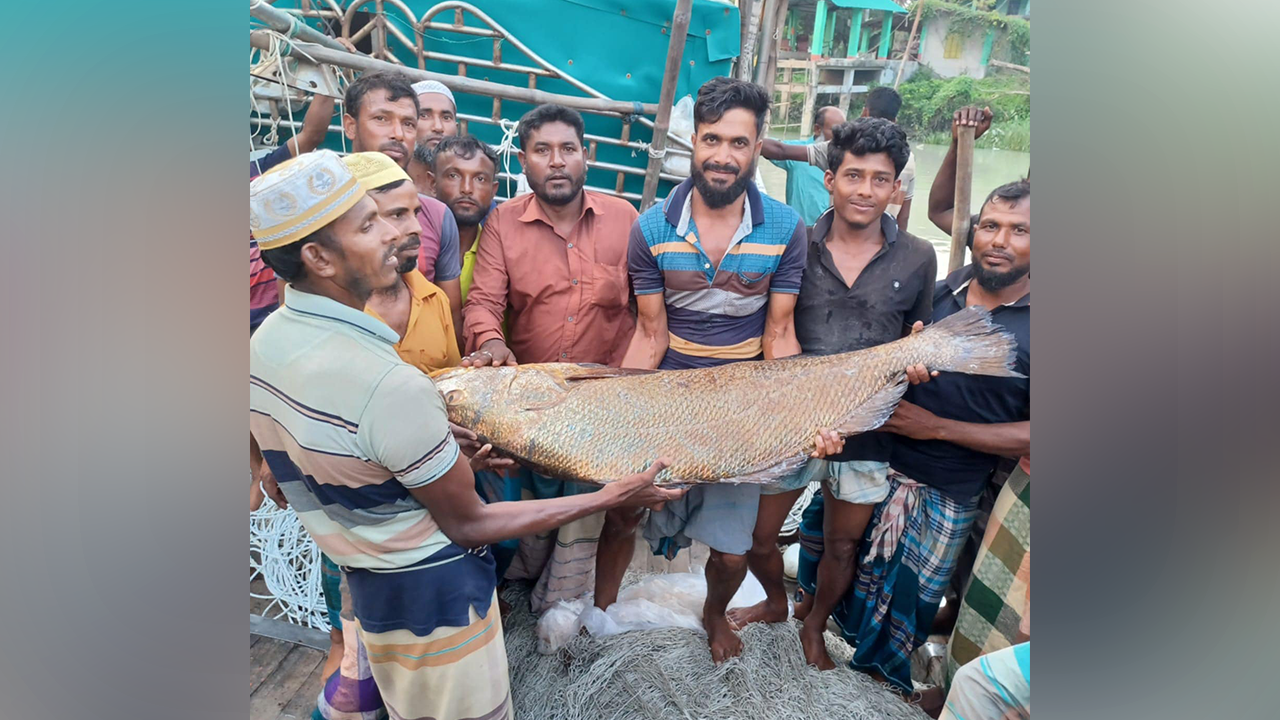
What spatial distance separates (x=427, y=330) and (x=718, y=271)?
0.99 metres

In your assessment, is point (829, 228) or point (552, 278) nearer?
point (829, 228)

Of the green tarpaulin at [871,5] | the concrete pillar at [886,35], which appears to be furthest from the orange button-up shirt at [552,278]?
the concrete pillar at [886,35]

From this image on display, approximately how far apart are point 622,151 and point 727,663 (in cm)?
402

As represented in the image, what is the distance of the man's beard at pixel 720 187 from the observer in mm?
2492

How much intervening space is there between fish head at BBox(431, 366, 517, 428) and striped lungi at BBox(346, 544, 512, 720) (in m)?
0.45

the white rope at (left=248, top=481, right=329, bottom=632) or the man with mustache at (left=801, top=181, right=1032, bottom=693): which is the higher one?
the man with mustache at (left=801, top=181, right=1032, bottom=693)

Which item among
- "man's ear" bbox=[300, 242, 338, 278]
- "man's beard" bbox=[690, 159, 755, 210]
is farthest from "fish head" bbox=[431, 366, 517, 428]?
"man's beard" bbox=[690, 159, 755, 210]

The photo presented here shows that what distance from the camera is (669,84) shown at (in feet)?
11.3

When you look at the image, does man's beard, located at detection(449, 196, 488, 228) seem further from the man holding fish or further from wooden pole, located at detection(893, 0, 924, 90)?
wooden pole, located at detection(893, 0, 924, 90)

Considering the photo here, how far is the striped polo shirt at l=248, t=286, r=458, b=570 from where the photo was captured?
1.64 meters

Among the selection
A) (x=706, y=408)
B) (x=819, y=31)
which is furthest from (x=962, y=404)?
(x=819, y=31)

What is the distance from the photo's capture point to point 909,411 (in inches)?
98.7

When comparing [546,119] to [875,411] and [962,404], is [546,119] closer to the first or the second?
[875,411]

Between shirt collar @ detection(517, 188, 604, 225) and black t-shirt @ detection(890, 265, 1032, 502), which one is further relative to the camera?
shirt collar @ detection(517, 188, 604, 225)
